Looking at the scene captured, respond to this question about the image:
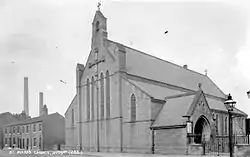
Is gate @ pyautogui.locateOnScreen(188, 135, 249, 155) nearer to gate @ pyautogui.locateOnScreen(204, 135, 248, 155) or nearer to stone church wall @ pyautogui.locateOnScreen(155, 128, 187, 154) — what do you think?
gate @ pyautogui.locateOnScreen(204, 135, 248, 155)

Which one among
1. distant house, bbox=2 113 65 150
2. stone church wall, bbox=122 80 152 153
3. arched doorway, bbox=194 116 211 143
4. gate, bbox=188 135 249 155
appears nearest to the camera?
gate, bbox=188 135 249 155

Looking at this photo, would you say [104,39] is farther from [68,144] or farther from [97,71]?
[68,144]

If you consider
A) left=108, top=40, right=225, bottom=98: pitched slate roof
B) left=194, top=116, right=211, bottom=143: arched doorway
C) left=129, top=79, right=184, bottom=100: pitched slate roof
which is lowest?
left=194, top=116, right=211, bottom=143: arched doorway

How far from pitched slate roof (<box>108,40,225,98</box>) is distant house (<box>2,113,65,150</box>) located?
85.2 ft

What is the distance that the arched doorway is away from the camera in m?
36.0

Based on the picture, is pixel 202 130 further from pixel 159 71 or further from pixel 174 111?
pixel 159 71

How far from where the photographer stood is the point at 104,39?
44.8 metres

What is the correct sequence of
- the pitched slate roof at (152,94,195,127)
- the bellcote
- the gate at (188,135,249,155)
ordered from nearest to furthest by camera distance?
the gate at (188,135,249,155), the pitched slate roof at (152,94,195,127), the bellcote

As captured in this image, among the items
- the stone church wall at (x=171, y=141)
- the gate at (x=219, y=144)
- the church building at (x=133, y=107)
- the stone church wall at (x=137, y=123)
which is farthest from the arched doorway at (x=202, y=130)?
the stone church wall at (x=137, y=123)

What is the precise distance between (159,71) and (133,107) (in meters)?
13.6

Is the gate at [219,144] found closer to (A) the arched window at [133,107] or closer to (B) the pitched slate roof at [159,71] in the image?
(A) the arched window at [133,107]

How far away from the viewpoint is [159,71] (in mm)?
50938

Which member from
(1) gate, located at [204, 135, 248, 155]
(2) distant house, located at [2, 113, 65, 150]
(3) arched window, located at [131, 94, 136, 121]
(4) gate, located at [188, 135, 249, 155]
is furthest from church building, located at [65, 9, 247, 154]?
(2) distant house, located at [2, 113, 65, 150]

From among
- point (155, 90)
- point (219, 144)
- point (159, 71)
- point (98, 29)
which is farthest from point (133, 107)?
point (98, 29)
